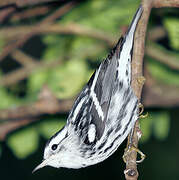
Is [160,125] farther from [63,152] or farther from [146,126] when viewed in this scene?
[63,152]

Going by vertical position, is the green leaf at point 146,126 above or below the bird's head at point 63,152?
below

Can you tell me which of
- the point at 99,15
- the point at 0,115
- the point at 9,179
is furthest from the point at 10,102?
the point at 9,179

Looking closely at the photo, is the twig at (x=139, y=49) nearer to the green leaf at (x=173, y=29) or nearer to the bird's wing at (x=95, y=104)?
the bird's wing at (x=95, y=104)

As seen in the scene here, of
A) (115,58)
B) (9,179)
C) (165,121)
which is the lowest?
(9,179)

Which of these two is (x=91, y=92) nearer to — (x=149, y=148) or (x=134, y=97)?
(x=134, y=97)

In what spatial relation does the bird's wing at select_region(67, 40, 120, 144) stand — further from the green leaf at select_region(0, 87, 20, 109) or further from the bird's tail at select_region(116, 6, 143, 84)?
the green leaf at select_region(0, 87, 20, 109)

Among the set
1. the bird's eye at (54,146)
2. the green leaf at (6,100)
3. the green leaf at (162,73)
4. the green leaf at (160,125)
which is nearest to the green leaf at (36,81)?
the green leaf at (6,100)

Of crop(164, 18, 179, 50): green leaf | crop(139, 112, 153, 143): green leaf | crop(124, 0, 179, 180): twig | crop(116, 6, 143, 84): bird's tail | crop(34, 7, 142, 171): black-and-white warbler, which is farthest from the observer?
crop(139, 112, 153, 143): green leaf

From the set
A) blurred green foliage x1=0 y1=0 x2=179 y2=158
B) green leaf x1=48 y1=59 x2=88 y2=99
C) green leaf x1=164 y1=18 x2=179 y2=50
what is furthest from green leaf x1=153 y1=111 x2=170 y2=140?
green leaf x1=164 y1=18 x2=179 y2=50

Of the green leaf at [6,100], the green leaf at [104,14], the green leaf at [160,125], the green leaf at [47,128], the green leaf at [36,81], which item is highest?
the green leaf at [104,14]
